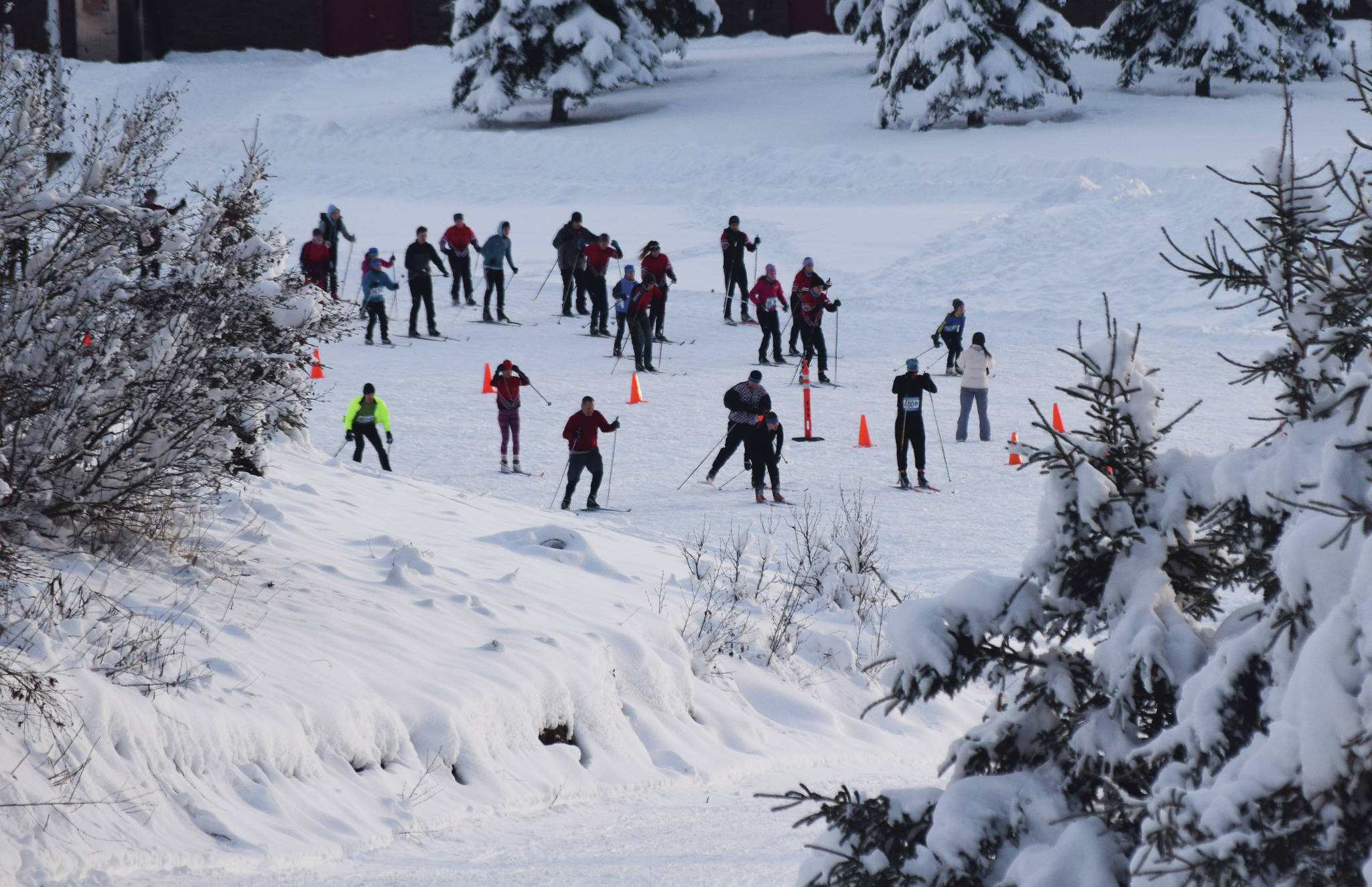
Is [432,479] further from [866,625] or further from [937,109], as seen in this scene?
[937,109]

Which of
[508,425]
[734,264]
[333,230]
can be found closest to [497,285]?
[333,230]

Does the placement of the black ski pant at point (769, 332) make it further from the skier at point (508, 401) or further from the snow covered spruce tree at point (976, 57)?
the snow covered spruce tree at point (976, 57)

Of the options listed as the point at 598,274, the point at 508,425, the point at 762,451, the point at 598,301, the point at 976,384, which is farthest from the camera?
the point at 598,301

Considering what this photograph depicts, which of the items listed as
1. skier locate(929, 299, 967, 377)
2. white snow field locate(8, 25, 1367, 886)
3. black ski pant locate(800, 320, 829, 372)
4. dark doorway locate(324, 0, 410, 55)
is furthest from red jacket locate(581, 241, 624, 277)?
dark doorway locate(324, 0, 410, 55)

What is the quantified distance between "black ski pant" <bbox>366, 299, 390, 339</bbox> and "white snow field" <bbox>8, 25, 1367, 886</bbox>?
0.43m

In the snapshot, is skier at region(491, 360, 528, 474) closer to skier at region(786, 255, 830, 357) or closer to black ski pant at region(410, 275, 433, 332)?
skier at region(786, 255, 830, 357)

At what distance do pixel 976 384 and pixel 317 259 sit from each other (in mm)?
10435

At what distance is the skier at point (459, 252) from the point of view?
23.9 m

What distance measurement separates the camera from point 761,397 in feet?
48.8

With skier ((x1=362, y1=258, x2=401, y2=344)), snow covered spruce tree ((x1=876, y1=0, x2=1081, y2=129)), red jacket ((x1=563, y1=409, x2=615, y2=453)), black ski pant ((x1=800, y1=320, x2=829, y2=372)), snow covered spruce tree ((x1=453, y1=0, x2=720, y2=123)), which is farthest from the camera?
snow covered spruce tree ((x1=453, y1=0, x2=720, y2=123))

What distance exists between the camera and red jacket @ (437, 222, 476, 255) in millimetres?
23844

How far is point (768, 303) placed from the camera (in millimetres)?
21047

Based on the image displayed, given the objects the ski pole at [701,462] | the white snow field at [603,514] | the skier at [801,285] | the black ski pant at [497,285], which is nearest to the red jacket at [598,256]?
the white snow field at [603,514]

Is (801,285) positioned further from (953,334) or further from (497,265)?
(497,265)
